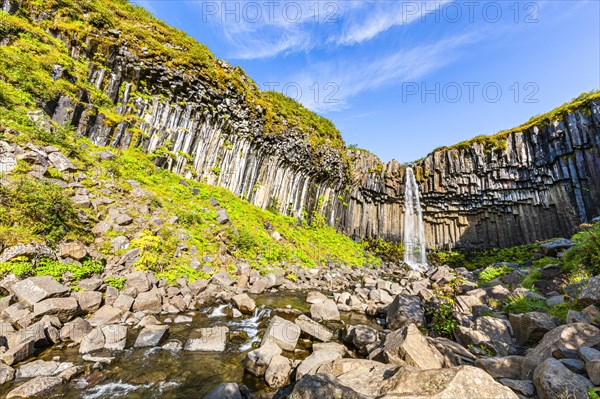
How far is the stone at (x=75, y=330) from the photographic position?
21.0ft

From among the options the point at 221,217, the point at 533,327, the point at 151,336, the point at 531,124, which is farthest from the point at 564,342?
the point at 531,124

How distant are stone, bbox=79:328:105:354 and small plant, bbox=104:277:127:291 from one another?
102 inches

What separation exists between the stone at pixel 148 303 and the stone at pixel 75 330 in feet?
5.57

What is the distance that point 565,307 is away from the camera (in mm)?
6746

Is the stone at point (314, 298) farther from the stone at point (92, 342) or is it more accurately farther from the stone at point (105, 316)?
the stone at point (92, 342)

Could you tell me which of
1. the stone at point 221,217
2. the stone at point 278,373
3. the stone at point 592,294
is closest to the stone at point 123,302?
the stone at point 278,373

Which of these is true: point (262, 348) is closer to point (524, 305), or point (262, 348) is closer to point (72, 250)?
point (72, 250)

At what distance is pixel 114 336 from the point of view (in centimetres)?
651

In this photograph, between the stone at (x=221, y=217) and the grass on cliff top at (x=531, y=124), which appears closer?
the stone at (x=221, y=217)

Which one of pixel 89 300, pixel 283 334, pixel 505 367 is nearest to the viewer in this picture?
pixel 505 367

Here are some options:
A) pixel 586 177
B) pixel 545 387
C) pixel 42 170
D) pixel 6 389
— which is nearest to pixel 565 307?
pixel 545 387

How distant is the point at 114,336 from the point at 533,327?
10.8 m

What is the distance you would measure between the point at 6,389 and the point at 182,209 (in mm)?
10888

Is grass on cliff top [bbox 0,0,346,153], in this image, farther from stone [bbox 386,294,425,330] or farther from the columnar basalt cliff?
stone [bbox 386,294,425,330]
